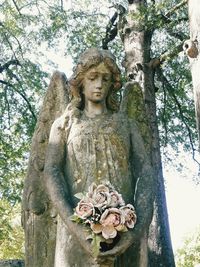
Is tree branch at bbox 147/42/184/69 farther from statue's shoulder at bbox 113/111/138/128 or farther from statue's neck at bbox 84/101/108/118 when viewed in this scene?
statue's neck at bbox 84/101/108/118

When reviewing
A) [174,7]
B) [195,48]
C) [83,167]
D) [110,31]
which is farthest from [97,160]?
[110,31]

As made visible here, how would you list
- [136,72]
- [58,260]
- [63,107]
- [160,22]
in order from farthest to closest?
[136,72], [160,22], [63,107], [58,260]

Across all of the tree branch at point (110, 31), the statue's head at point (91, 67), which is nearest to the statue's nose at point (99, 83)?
the statue's head at point (91, 67)

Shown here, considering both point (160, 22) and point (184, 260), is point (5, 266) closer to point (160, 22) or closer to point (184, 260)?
point (160, 22)

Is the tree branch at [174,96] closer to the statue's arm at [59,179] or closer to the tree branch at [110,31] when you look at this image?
the tree branch at [110,31]

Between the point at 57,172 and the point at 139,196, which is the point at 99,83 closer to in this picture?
the point at 57,172

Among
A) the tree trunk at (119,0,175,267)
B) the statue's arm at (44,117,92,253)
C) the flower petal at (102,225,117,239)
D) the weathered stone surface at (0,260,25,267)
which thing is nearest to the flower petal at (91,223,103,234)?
the flower petal at (102,225,117,239)

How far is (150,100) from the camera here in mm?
12508

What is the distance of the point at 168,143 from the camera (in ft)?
53.2

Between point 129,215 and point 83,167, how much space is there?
70 cm

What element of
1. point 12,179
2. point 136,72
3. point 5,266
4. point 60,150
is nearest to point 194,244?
point 12,179

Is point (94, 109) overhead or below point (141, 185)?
overhead

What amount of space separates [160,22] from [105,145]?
26.5 ft

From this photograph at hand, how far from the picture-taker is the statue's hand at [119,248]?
3635mm
